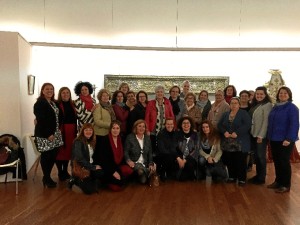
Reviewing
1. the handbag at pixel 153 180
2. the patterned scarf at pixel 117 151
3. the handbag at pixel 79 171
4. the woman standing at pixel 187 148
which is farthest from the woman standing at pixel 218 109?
the handbag at pixel 79 171

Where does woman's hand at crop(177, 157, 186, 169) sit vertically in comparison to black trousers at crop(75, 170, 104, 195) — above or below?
above

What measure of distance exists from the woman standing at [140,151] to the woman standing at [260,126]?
5.25 ft

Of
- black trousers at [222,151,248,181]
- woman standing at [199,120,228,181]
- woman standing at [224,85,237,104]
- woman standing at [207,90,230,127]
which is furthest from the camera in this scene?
woman standing at [224,85,237,104]

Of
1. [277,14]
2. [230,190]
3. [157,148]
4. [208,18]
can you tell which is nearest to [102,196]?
[157,148]

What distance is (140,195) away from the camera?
3.99 meters

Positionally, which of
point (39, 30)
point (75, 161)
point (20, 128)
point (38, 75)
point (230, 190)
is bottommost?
point (230, 190)

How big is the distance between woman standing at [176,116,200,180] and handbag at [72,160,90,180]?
1427 mm

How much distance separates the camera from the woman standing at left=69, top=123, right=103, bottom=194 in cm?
404

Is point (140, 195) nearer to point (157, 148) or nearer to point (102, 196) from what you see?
point (102, 196)

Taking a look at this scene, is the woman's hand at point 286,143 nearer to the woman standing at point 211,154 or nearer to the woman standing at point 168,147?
the woman standing at point 211,154

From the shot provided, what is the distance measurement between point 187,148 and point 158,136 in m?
0.50

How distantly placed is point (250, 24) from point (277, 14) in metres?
0.56

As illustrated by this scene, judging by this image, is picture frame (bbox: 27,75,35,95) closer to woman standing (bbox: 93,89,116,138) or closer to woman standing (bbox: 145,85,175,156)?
woman standing (bbox: 93,89,116,138)

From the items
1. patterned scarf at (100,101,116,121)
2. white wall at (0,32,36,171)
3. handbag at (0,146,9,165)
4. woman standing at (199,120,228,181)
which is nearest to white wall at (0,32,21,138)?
white wall at (0,32,36,171)
